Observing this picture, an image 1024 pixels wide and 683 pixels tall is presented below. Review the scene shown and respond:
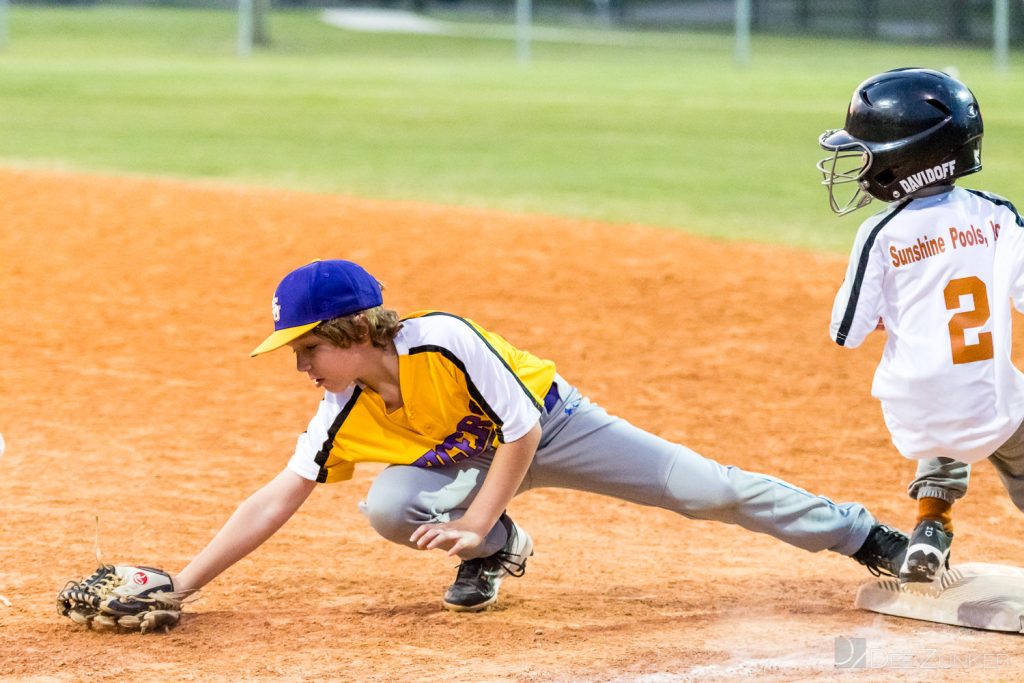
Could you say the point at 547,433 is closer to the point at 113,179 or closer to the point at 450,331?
the point at 450,331

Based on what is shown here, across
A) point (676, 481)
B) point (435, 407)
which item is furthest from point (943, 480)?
point (435, 407)

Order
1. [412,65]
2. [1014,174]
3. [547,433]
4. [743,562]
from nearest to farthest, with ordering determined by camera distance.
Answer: [547,433]
[743,562]
[1014,174]
[412,65]

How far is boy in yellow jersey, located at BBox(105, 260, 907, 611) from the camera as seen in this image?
11.3ft

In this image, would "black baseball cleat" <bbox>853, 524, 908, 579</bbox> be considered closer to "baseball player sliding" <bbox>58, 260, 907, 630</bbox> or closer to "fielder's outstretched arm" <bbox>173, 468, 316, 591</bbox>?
"baseball player sliding" <bbox>58, 260, 907, 630</bbox>

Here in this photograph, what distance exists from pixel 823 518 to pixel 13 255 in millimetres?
6519

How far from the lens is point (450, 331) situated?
3.54 metres

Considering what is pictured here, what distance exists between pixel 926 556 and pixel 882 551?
0.46 feet

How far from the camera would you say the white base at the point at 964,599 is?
12.0 feet

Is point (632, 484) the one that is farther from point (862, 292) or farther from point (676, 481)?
point (862, 292)

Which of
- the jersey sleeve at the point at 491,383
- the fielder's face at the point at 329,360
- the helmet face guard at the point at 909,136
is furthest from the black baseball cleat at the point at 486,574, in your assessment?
the helmet face guard at the point at 909,136

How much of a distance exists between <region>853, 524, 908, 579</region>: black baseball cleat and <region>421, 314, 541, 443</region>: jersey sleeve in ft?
3.51

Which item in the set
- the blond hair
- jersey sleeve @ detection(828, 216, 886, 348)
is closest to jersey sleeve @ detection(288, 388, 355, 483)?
the blond hair

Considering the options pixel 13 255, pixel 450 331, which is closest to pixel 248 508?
pixel 450 331

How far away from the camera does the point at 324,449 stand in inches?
142
